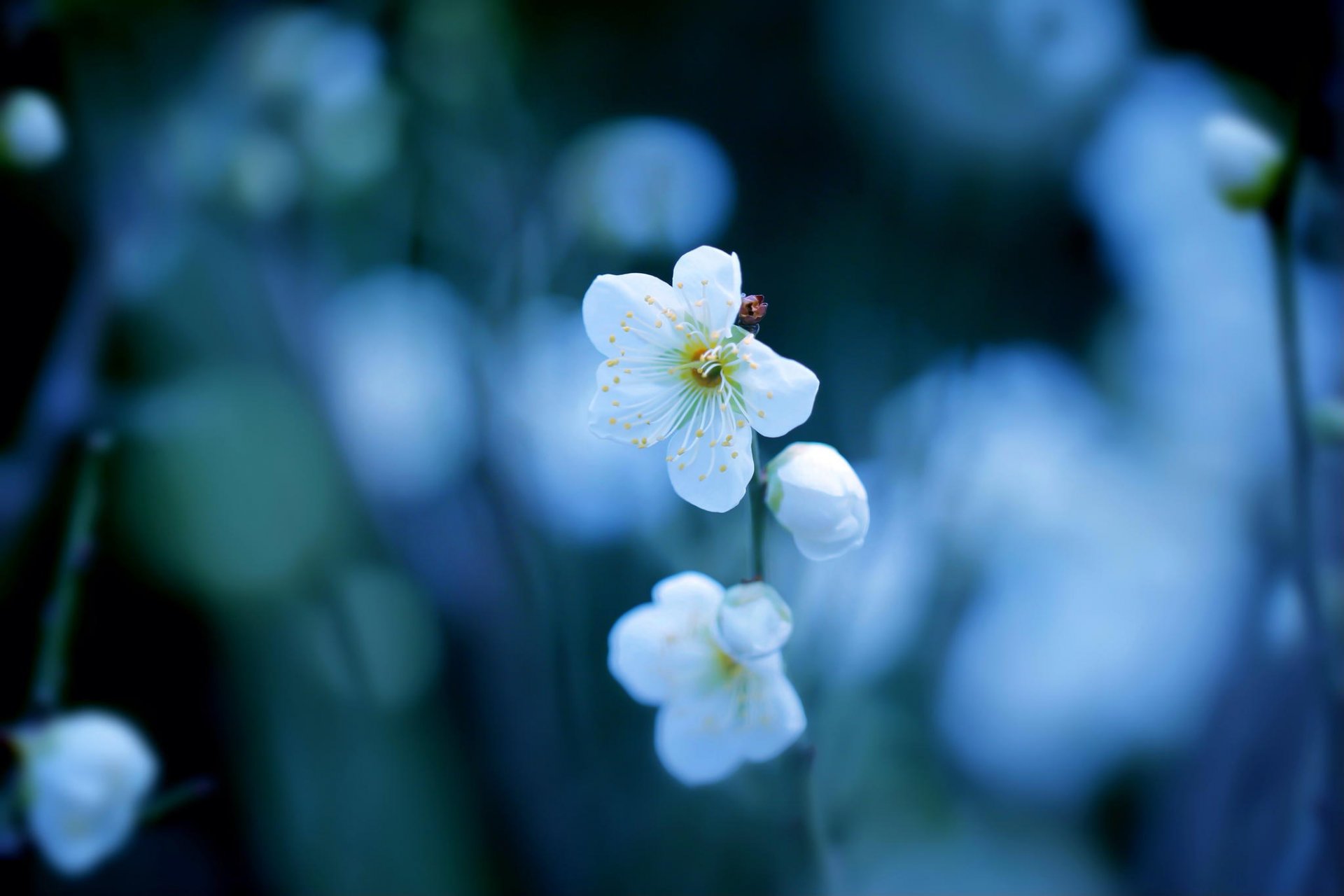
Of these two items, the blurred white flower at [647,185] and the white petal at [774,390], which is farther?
the blurred white flower at [647,185]

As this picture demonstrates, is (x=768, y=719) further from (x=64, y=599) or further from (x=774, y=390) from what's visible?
(x=64, y=599)

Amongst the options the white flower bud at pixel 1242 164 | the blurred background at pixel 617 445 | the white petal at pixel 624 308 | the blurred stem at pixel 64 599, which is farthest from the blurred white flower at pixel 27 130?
the white flower bud at pixel 1242 164

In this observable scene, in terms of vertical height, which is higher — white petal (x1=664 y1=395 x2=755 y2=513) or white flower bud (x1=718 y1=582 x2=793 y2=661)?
white petal (x1=664 y1=395 x2=755 y2=513)

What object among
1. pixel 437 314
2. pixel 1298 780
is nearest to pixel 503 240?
pixel 437 314

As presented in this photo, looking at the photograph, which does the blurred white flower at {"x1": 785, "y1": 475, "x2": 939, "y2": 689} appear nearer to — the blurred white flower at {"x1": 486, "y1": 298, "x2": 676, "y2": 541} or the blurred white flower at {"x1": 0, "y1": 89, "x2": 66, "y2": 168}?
the blurred white flower at {"x1": 486, "y1": 298, "x2": 676, "y2": 541}

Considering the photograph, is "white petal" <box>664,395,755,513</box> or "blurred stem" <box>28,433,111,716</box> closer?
"white petal" <box>664,395,755,513</box>

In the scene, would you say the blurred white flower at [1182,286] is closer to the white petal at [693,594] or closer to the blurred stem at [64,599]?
the white petal at [693,594]

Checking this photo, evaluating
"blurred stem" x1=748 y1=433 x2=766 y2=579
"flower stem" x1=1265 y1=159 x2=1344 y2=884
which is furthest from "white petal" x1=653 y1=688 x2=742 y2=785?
"flower stem" x1=1265 y1=159 x2=1344 y2=884
